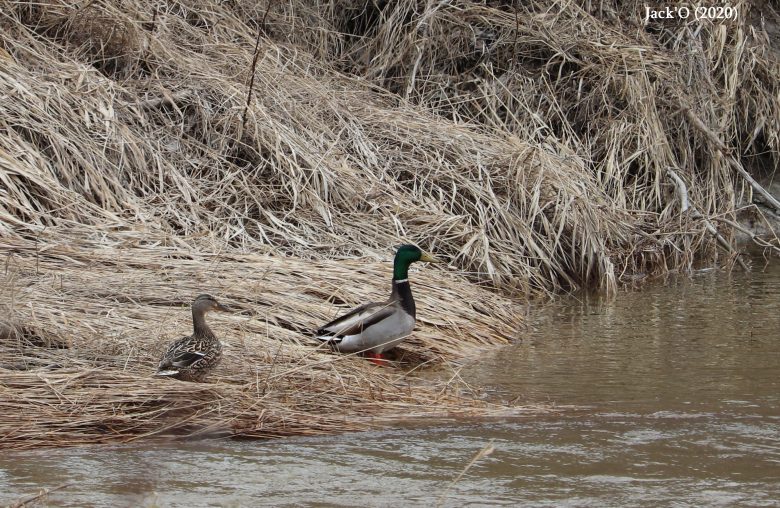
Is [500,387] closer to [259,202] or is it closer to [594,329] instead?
[594,329]

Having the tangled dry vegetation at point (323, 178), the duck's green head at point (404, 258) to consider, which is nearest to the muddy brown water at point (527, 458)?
the tangled dry vegetation at point (323, 178)

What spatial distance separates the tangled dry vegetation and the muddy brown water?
0.99 feet

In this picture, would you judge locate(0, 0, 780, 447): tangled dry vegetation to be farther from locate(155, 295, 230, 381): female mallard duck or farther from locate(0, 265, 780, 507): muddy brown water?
locate(0, 265, 780, 507): muddy brown water

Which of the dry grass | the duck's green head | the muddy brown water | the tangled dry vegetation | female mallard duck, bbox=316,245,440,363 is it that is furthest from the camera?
the duck's green head

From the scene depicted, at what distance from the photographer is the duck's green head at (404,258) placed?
7672 millimetres

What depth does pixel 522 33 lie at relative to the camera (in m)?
12.3

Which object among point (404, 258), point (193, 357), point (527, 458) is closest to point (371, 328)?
point (404, 258)

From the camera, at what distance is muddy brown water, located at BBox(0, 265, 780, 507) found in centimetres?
466

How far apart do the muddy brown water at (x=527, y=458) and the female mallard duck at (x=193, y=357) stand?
1.63 ft

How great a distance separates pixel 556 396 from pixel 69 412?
8.01 feet

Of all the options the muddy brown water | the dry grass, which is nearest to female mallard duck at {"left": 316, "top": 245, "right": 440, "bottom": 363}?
the dry grass

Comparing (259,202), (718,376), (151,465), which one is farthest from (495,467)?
(259,202)

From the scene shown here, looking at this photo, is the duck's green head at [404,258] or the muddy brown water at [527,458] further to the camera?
the duck's green head at [404,258]

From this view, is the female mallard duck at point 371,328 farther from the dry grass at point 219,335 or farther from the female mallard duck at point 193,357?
the female mallard duck at point 193,357
